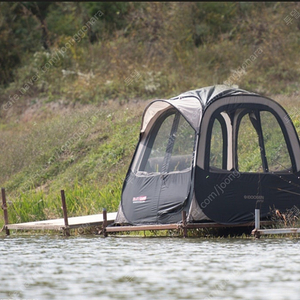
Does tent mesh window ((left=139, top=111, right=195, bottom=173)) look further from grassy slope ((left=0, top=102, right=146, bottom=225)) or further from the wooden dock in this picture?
grassy slope ((left=0, top=102, right=146, bottom=225))

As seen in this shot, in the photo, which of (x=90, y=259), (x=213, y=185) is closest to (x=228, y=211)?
(x=213, y=185)

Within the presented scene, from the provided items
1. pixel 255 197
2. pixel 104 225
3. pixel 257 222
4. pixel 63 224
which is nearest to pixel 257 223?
pixel 257 222

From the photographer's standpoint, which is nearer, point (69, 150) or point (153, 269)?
point (153, 269)

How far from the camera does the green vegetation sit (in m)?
23.2

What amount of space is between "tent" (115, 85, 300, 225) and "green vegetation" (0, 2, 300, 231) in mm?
4102

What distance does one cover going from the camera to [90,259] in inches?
428

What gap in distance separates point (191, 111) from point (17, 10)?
70.0ft

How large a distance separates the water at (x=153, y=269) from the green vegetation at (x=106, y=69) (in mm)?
6626

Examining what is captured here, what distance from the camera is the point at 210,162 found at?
1388cm

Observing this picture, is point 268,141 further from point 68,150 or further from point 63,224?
point 68,150

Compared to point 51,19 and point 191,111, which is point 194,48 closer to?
point 51,19

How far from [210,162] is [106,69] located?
624 inches

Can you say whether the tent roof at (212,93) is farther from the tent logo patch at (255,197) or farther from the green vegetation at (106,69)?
the green vegetation at (106,69)

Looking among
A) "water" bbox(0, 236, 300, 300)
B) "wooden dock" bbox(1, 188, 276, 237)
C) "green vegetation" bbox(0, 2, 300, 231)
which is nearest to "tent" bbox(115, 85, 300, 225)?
"wooden dock" bbox(1, 188, 276, 237)
